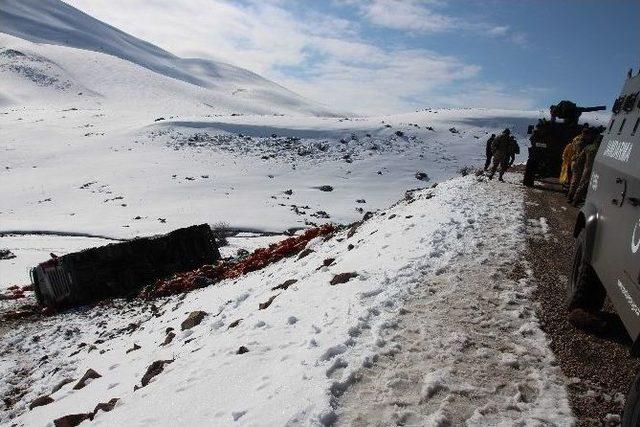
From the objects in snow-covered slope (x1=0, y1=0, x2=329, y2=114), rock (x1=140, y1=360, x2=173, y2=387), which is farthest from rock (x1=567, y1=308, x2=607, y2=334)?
snow-covered slope (x1=0, y1=0, x2=329, y2=114)

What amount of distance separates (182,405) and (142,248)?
12.2 metres

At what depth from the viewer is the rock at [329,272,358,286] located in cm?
818

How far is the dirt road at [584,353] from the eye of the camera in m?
4.48

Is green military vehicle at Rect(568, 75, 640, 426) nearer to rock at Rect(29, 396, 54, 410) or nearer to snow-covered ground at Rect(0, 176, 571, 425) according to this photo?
snow-covered ground at Rect(0, 176, 571, 425)

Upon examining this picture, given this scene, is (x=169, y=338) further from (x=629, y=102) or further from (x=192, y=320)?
(x=629, y=102)

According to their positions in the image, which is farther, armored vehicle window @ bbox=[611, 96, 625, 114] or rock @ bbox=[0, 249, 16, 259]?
rock @ bbox=[0, 249, 16, 259]

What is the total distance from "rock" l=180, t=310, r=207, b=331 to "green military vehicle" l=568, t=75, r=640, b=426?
6.88 metres

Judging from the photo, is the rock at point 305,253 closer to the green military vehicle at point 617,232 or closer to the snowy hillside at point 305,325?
the snowy hillside at point 305,325

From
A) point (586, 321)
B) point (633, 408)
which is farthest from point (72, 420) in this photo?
point (586, 321)

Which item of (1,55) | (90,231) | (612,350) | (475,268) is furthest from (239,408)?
(1,55)

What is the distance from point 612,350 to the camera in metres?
5.43

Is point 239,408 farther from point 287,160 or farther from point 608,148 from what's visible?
point 287,160

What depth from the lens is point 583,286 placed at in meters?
5.81

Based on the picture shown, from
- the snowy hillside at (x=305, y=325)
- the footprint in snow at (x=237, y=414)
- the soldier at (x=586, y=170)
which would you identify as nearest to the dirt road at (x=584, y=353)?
the snowy hillside at (x=305, y=325)
